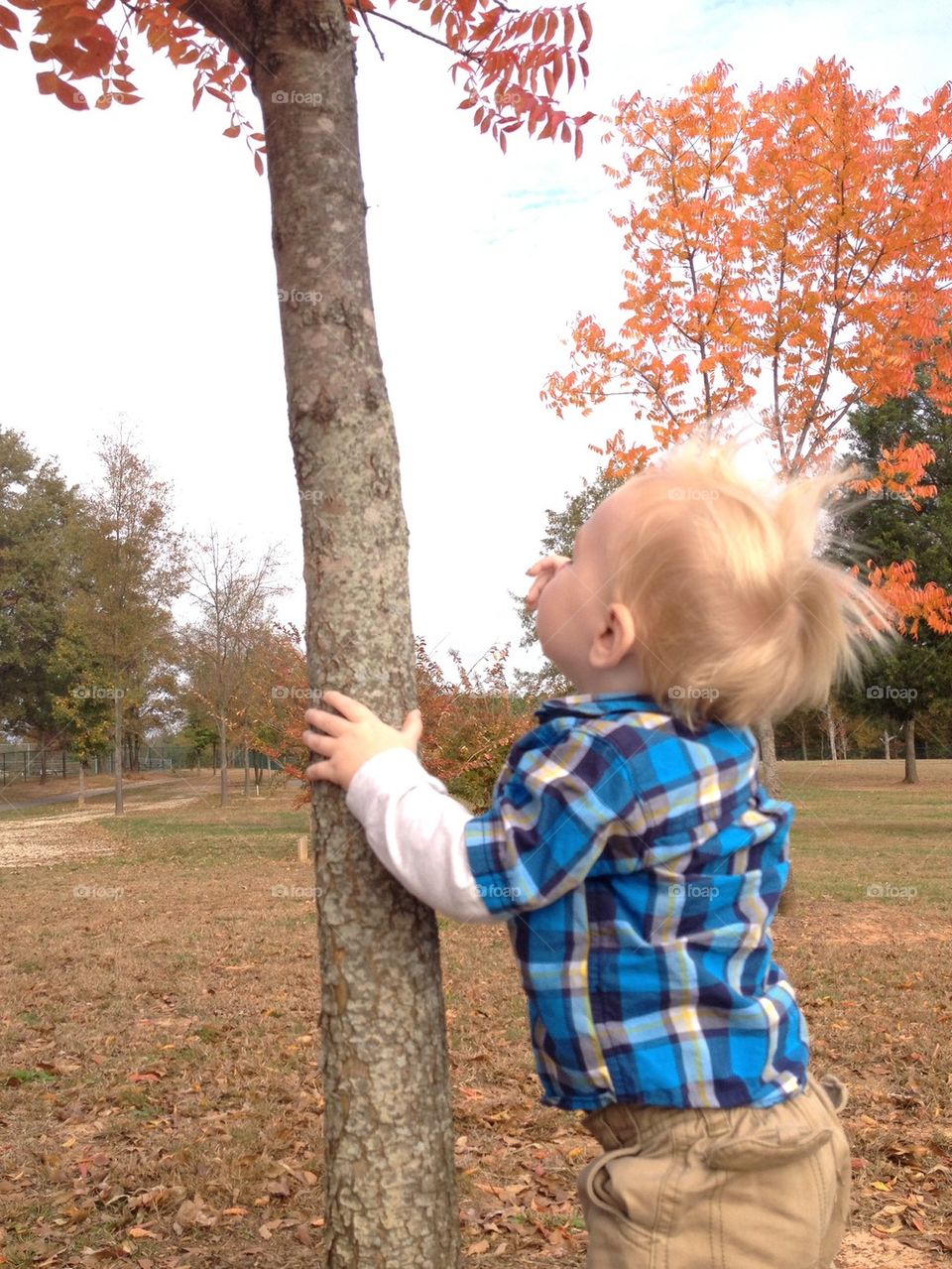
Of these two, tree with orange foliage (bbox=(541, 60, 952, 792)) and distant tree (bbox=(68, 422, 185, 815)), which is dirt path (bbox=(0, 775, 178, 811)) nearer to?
distant tree (bbox=(68, 422, 185, 815))

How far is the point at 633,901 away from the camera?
167 centimetres

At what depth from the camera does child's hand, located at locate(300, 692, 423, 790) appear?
190 cm

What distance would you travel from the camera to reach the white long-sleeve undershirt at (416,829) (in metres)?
1.65

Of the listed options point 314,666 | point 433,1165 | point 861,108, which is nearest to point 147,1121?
point 433,1165

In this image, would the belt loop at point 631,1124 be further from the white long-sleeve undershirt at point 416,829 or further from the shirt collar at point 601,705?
the shirt collar at point 601,705

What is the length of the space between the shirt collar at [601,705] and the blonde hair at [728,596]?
0.08ft

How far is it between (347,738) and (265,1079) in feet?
11.4

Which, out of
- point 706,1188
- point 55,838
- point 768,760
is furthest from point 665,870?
point 55,838

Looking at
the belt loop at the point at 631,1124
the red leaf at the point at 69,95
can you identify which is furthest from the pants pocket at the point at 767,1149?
the red leaf at the point at 69,95

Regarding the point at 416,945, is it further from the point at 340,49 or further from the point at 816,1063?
the point at 816,1063

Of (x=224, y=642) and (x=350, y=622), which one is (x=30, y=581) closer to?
(x=224, y=642)

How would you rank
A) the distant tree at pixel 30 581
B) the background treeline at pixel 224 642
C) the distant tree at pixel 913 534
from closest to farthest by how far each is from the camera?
1. the background treeline at pixel 224 642
2. the distant tree at pixel 913 534
3. the distant tree at pixel 30 581

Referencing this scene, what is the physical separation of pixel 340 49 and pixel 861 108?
7.56m

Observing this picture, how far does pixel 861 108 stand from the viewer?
847 centimetres
